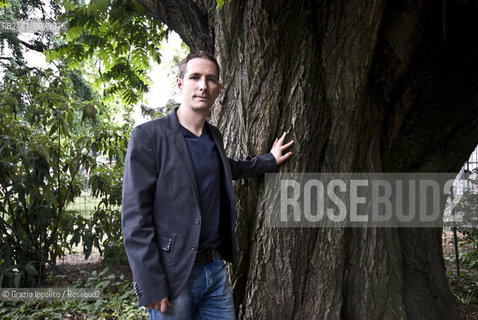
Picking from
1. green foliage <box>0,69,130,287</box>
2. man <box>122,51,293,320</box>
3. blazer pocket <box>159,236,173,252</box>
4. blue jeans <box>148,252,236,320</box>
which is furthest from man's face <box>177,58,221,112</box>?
green foliage <box>0,69,130,287</box>

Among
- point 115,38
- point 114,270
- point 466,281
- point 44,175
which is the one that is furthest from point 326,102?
point 114,270

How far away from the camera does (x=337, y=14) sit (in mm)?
2758

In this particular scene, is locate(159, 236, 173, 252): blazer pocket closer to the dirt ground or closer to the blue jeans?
the blue jeans

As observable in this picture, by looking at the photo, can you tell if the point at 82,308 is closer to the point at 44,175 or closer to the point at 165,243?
the point at 44,175

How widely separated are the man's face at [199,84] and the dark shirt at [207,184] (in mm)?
177

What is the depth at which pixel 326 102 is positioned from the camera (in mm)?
2861

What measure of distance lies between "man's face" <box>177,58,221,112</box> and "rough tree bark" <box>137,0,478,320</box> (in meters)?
0.58

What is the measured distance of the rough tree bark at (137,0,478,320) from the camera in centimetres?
278

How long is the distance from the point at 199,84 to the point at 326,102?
1059 mm

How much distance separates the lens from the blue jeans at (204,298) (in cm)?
206

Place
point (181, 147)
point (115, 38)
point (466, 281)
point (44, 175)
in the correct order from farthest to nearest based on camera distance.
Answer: point (115, 38) < point (466, 281) < point (44, 175) < point (181, 147)

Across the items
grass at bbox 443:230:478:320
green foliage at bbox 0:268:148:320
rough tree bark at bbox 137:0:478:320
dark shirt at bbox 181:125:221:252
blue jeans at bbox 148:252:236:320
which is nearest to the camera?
blue jeans at bbox 148:252:236:320

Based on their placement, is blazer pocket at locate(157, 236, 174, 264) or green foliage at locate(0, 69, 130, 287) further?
green foliage at locate(0, 69, 130, 287)

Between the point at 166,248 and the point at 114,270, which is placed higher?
the point at 166,248
